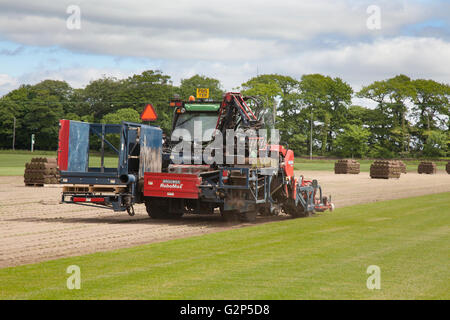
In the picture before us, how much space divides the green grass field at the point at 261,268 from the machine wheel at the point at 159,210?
2777mm

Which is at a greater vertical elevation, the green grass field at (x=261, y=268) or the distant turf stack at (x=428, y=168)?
the distant turf stack at (x=428, y=168)

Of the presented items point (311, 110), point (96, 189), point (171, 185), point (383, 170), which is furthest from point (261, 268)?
point (311, 110)

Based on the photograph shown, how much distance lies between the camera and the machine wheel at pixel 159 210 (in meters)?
17.8

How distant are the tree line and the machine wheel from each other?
297ft

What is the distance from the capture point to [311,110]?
11350 centimetres

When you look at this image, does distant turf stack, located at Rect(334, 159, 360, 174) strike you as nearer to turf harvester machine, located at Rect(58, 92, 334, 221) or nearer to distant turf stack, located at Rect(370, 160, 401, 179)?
distant turf stack, located at Rect(370, 160, 401, 179)

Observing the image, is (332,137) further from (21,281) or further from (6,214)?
(21,281)

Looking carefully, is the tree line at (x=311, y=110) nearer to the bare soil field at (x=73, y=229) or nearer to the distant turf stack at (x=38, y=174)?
the distant turf stack at (x=38, y=174)

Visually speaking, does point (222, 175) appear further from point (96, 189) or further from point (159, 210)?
point (96, 189)

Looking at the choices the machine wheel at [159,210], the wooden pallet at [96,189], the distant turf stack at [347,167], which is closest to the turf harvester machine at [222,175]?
the machine wheel at [159,210]

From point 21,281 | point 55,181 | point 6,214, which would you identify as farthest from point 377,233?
point 55,181

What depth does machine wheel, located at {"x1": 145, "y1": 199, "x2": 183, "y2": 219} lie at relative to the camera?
1781cm
